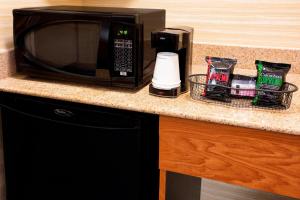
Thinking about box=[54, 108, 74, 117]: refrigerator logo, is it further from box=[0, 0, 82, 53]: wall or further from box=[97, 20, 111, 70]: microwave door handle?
box=[0, 0, 82, 53]: wall

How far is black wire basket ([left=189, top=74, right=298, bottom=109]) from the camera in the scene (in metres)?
1.20

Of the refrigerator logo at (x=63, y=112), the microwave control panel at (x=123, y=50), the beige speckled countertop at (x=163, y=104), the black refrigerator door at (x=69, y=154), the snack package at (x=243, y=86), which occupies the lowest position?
the black refrigerator door at (x=69, y=154)

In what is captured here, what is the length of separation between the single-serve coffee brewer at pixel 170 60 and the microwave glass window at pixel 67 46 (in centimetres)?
24

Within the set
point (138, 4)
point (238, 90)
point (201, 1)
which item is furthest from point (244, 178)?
point (138, 4)

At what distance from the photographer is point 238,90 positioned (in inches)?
49.9

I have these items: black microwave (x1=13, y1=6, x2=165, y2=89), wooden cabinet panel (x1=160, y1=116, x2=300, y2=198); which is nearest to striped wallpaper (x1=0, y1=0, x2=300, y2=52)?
black microwave (x1=13, y1=6, x2=165, y2=89)

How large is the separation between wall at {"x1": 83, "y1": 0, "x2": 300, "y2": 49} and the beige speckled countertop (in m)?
0.29

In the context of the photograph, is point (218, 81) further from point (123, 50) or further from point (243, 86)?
point (123, 50)

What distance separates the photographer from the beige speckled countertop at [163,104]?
3.61 feet

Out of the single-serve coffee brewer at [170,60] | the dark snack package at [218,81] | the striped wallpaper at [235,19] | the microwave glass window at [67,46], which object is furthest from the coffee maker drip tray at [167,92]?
the striped wallpaper at [235,19]

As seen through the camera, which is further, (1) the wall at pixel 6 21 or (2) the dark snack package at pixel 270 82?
(1) the wall at pixel 6 21

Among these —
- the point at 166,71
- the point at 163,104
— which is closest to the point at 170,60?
the point at 166,71

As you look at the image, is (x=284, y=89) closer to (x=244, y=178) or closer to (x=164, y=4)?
(x=244, y=178)

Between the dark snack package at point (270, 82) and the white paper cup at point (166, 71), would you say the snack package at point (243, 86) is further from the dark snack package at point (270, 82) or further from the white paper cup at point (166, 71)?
the white paper cup at point (166, 71)
